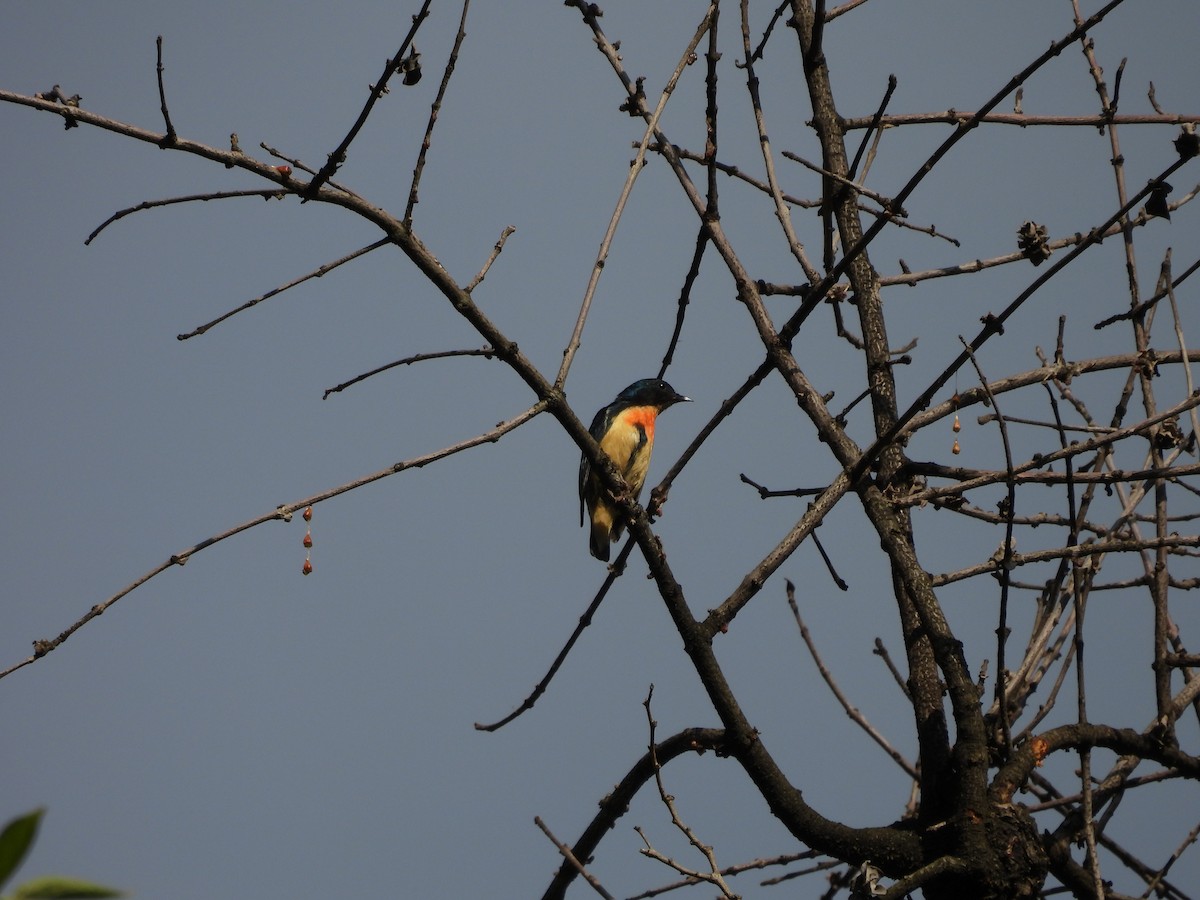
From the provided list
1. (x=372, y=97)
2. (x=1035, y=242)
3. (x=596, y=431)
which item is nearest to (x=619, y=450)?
(x=596, y=431)

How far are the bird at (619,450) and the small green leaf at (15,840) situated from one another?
22.9 ft

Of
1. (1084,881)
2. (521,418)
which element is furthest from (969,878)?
(521,418)

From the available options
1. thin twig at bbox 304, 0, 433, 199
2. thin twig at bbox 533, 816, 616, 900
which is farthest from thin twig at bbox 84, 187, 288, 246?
thin twig at bbox 533, 816, 616, 900

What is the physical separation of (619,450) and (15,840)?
742 cm

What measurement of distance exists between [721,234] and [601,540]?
14.1ft

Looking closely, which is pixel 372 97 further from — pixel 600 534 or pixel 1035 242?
pixel 600 534

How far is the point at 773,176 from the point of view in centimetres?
406

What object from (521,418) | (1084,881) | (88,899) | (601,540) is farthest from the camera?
(601,540)

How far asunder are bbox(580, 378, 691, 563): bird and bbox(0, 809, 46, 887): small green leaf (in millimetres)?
6979

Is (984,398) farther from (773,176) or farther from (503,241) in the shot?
(503,241)

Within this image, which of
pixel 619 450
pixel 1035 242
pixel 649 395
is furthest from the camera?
pixel 649 395

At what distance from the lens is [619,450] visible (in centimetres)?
809

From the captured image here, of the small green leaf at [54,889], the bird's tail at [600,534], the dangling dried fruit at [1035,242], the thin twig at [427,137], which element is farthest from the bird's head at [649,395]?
the small green leaf at [54,889]

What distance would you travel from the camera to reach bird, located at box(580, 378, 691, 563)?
7969mm
